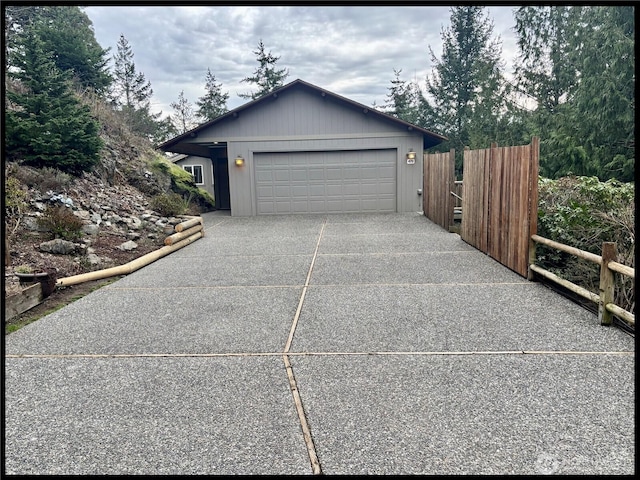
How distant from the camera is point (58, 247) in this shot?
6.75 m

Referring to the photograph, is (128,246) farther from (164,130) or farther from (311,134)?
(164,130)

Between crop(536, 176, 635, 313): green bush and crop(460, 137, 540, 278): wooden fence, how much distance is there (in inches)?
11.1

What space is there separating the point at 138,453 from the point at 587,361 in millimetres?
3093

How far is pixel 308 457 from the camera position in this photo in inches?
87.6

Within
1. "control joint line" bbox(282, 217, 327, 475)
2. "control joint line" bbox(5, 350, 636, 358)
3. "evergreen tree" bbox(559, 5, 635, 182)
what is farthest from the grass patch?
"evergreen tree" bbox(559, 5, 635, 182)

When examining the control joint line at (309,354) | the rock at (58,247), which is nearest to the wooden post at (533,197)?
the control joint line at (309,354)

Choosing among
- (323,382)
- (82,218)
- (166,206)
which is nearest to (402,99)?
(166,206)

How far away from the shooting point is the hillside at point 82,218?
6.08 metres

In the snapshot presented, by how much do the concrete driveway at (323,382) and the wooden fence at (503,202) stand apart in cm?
67

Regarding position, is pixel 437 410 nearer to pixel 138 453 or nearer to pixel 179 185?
pixel 138 453

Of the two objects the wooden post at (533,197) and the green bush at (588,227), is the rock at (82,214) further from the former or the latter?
the green bush at (588,227)

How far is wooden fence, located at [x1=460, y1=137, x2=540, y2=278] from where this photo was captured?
17.9ft

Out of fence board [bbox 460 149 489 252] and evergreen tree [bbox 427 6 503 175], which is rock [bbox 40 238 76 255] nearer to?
fence board [bbox 460 149 489 252]

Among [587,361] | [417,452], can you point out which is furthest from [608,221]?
[417,452]
